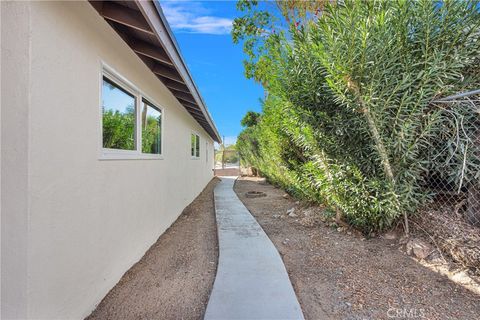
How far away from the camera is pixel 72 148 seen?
6.68ft

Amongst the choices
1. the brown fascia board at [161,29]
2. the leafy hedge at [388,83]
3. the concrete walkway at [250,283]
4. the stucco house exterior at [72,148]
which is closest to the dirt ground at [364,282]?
the concrete walkway at [250,283]

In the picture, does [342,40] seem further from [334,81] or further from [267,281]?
[267,281]

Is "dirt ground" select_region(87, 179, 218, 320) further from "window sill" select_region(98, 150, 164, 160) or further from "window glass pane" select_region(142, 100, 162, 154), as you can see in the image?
"window glass pane" select_region(142, 100, 162, 154)

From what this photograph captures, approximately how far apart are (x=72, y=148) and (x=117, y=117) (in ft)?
3.49

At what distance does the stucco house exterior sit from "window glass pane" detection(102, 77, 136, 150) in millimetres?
14

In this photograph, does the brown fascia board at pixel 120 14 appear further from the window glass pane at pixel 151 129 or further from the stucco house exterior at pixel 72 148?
the window glass pane at pixel 151 129

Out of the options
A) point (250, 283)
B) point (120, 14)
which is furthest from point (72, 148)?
point (250, 283)

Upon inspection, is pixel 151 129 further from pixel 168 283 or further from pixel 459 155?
pixel 459 155

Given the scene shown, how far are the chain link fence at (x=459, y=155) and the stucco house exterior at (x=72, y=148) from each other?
3.71m

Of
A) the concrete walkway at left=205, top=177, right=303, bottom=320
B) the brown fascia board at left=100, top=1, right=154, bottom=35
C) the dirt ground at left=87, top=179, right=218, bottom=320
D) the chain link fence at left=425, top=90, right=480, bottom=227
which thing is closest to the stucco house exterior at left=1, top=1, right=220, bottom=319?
the brown fascia board at left=100, top=1, right=154, bottom=35

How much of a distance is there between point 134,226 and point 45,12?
2612 millimetres

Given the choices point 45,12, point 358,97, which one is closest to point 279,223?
point 358,97

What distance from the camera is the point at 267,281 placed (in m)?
2.62

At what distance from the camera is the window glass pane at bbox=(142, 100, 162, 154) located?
3900 millimetres
